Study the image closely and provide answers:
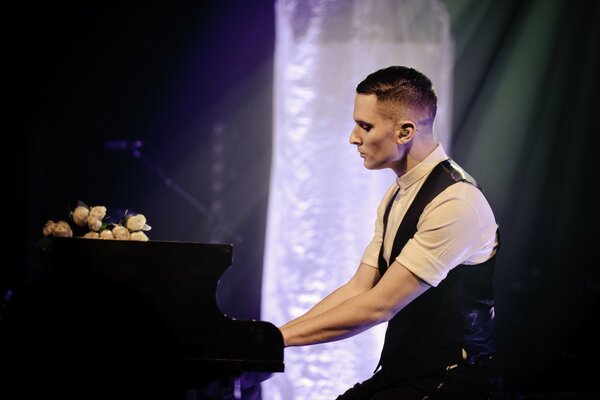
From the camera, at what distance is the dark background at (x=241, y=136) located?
14.7 feet

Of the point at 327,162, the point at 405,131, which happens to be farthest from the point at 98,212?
the point at 327,162

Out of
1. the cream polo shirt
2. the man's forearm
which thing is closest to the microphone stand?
the man's forearm

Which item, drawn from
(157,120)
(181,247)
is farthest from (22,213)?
(181,247)

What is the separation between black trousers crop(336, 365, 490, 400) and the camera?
7.12ft

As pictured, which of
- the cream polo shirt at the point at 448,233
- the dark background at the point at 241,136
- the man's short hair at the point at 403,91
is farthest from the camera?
the dark background at the point at 241,136

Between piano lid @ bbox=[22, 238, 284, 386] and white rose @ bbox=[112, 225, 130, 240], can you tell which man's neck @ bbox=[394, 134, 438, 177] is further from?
white rose @ bbox=[112, 225, 130, 240]

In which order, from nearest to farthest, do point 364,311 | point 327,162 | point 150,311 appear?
point 150,311 < point 364,311 < point 327,162

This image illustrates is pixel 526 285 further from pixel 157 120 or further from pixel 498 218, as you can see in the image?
pixel 157 120

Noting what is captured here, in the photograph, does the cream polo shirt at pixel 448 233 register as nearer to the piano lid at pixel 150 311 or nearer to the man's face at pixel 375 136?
the man's face at pixel 375 136

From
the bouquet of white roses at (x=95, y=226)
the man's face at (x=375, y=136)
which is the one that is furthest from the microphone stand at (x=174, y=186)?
the man's face at (x=375, y=136)

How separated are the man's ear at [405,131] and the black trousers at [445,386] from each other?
2.87 feet

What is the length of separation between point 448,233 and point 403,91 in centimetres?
59

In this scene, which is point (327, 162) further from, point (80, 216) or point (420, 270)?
point (420, 270)

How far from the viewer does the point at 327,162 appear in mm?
4598
